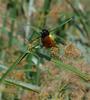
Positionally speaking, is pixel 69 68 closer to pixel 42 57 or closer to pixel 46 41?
Answer: pixel 46 41

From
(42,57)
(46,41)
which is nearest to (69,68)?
(46,41)

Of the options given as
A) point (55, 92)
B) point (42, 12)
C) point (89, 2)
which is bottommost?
point (55, 92)

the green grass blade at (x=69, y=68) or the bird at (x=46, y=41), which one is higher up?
the bird at (x=46, y=41)

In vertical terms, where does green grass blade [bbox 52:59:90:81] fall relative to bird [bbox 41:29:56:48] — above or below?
below

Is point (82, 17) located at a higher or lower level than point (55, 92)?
higher

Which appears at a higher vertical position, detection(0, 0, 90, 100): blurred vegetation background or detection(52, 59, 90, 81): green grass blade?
detection(0, 0, 90, 100): blurred vegetation background

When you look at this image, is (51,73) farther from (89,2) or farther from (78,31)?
(89,2)

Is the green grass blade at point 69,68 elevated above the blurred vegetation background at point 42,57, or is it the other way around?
the blurred vegetation background at point 42,57

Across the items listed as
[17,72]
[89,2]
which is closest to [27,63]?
[17,72]
